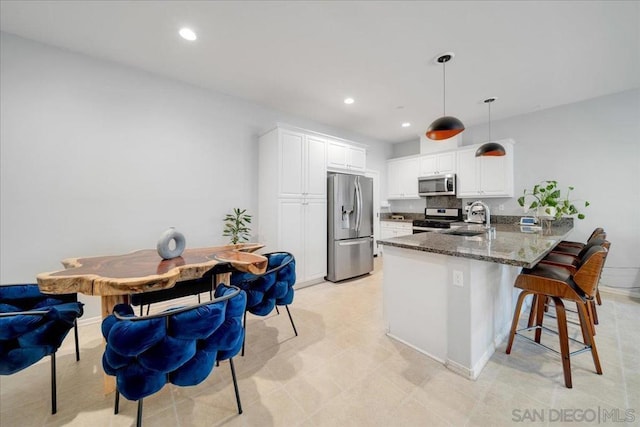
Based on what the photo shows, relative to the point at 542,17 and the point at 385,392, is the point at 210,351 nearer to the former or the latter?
the point at 385,392

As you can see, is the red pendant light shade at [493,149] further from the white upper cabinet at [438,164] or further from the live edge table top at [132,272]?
the live edge table top at [132,272]

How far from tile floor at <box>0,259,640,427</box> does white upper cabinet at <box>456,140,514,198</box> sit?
2.59 metres

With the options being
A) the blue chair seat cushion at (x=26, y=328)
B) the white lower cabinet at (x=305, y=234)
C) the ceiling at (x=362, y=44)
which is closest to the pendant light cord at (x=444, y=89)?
the ceiling at (x=362, y=44)

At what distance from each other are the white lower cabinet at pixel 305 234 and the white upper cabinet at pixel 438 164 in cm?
273

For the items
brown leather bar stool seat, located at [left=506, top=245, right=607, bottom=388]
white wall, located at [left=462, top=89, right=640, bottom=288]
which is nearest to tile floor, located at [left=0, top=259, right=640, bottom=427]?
brown leather bar stool seat, located at [left=506, top=245, right=607, bottom=388]

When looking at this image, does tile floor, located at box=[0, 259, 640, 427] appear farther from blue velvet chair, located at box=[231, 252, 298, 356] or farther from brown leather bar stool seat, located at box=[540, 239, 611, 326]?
blue velvet chair, located at box=[231, 252, 298, 356]

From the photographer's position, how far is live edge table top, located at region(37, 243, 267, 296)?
52.6 inches

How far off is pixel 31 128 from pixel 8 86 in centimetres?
38

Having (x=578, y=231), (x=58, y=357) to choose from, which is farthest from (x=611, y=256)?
(x=58, y=357)

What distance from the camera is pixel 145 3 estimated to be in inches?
75.1

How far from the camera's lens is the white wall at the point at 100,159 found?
88.2 inches

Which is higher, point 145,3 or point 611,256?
point 145,3

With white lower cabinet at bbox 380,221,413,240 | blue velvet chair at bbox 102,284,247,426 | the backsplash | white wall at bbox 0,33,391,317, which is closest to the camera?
blue velvet chair at bbox 102,284,247,426

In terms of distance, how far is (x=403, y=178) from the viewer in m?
5.69
